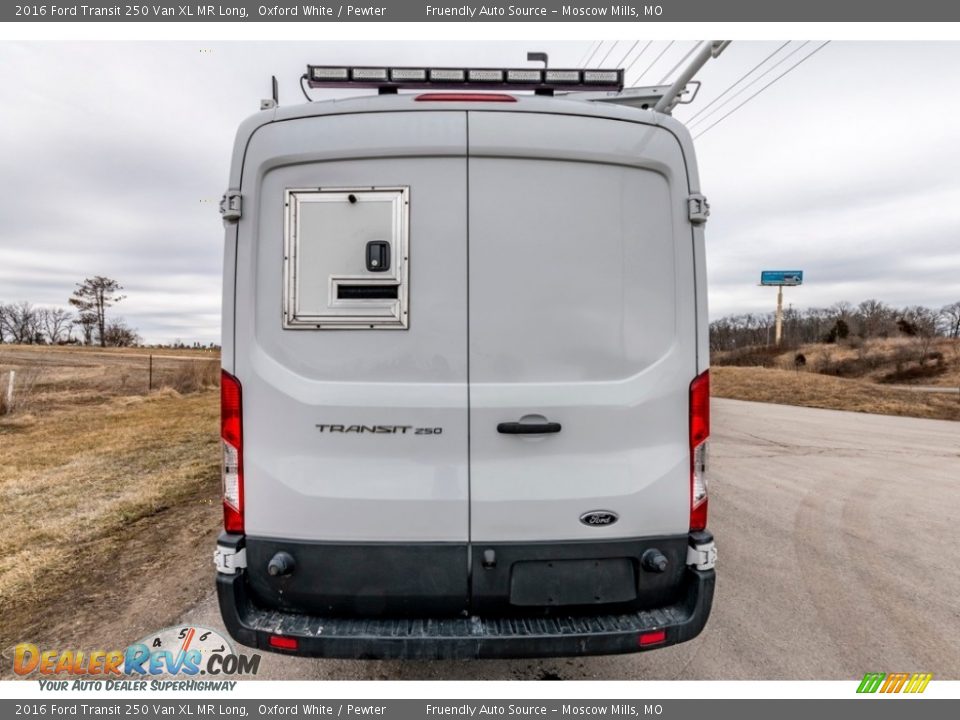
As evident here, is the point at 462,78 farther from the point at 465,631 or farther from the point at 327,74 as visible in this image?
the point at 465,631

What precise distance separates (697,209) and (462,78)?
1.24 m

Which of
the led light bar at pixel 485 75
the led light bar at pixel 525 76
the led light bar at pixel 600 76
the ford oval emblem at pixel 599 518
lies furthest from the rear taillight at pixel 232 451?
the led light bar at pixel 600 76

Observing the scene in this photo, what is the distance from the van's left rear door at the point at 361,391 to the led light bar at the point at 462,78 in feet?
0.79

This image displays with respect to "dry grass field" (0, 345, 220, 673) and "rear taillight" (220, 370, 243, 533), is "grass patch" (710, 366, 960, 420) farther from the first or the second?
"dry grass field" (0, 345, 220, 673)

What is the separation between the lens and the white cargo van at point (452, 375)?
194 centimetres

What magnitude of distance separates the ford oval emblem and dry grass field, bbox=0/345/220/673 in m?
2.68

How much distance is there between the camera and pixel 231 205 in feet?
6.41

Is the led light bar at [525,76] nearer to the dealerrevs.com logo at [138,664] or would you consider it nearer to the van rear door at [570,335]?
the van rear door at [570,335]

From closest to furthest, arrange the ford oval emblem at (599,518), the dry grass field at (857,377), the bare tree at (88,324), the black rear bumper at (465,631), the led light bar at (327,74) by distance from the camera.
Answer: the black rear bumper at (465,631) < the ford oval emblem at (599,518) < the led light bar at (327,74) < the dry grass field at (857,377) < the bare tree at (88,324)

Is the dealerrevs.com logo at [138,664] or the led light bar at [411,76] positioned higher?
the led light bar at [411,76]

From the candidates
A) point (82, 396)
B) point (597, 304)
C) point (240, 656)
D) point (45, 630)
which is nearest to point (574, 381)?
point (597, 304)

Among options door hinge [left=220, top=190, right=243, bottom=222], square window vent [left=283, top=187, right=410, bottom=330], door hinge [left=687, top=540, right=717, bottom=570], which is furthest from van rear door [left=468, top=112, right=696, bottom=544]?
door hinge [left=220, top=190, right=243, bottom=222]

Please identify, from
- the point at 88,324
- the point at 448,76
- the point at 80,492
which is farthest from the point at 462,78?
the point at 88,324

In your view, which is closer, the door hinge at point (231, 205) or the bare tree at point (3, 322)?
the door hinge at point (231, 205)
